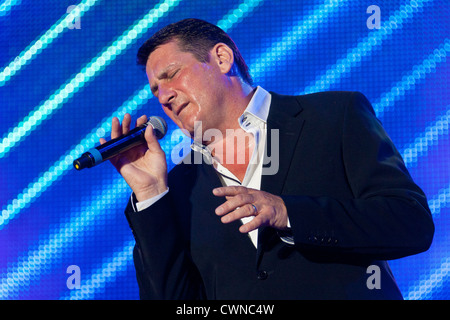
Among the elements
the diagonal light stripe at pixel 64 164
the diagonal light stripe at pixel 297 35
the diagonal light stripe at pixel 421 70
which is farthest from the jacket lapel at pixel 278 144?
the diagonal light stripe at pixel 64 164

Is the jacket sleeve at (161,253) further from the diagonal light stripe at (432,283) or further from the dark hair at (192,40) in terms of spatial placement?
the diagonal light stripe at (432,283)

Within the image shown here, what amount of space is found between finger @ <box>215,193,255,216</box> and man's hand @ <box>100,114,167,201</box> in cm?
49

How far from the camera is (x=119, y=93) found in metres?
2.31

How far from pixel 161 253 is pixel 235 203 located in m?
0.47

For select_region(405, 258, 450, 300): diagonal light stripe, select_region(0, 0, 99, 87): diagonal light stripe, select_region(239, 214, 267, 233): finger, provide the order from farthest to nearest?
select_region(0, 0, 99, 87): diagonal light stripe, select_region(405, 258, 450, 300): diagonal light stripe, select_region(239, 214, 267, 233): finger

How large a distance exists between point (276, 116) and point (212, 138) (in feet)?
0.86

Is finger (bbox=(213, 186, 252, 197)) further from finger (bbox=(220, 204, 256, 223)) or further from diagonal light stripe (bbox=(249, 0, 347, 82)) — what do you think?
diagonal light stripe (bbox=(249, 0, 347, 82))

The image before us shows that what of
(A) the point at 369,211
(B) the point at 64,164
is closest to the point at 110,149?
(A) the point at 369,211

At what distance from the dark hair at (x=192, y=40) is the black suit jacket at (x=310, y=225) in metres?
0.31

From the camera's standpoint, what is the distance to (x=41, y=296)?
2.32 meters

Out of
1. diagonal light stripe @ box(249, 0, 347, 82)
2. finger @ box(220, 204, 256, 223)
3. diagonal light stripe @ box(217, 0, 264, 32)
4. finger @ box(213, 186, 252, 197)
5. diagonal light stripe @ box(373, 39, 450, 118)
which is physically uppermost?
diagonal light stripe @ box(217, 0, 264, 32)

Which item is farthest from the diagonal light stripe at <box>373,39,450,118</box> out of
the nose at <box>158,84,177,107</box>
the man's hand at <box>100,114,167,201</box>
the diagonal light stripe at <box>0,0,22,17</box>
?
the diagonal light stripe at <box>0,0,22,17</box>

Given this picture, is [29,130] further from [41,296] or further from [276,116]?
[276,116]

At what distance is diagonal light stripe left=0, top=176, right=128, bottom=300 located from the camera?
7.50 feet
